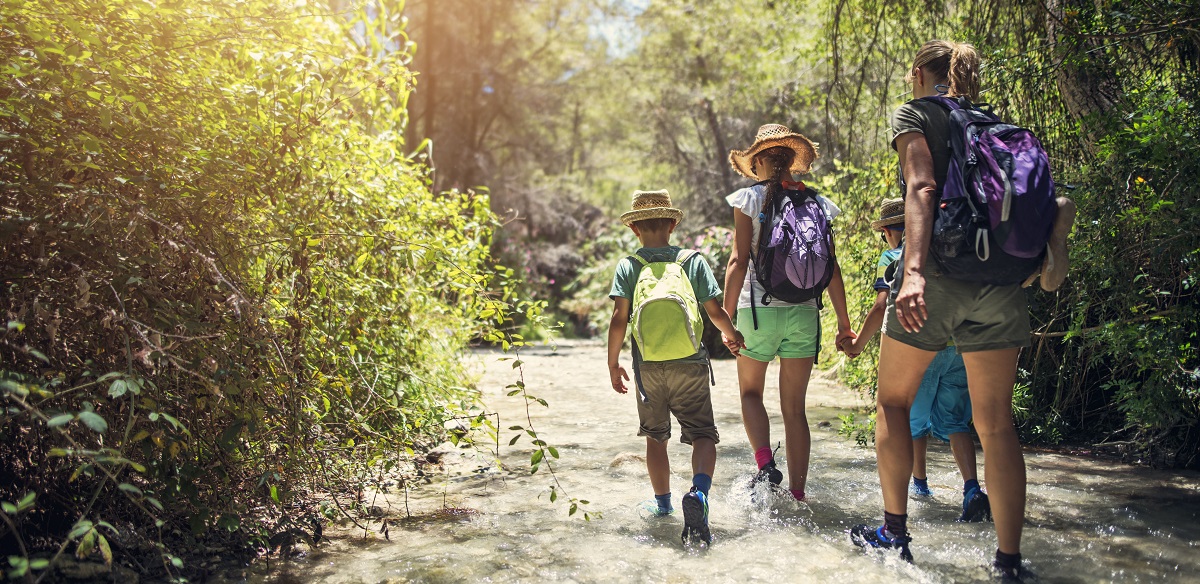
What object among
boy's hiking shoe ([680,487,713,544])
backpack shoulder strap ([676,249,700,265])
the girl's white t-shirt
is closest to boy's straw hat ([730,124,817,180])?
the girl's white t-shirt

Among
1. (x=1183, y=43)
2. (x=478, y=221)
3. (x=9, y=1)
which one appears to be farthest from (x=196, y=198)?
(x=1183, y=43)

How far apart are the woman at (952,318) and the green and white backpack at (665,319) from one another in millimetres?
987

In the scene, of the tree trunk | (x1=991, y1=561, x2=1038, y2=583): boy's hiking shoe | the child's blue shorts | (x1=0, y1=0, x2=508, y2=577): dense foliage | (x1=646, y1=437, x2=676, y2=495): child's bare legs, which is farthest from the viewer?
the tree trunk

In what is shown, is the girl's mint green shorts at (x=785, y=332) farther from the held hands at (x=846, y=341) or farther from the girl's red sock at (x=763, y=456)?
the girl's red sock at (x=763, y=456)

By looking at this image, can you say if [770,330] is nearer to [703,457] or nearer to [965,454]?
[703,457]

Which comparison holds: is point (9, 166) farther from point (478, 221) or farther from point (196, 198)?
point (478, 221)

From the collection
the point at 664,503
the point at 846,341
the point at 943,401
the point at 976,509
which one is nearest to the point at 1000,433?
the point at 976,509

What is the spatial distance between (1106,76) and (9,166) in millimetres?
5731

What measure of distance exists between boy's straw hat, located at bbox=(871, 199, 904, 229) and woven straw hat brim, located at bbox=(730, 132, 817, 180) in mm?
516

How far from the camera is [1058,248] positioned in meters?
3.18

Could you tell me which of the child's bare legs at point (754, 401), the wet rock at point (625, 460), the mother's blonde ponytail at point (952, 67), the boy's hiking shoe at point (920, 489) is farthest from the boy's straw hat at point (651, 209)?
the boy's hiking shoe at point (920, 489)

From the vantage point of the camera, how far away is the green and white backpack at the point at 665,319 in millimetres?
4207

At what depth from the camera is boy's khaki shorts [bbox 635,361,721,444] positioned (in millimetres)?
4285

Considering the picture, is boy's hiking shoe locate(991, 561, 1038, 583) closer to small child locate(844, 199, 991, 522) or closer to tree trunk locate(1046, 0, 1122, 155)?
small child locate(844, 199, 991, 522)
